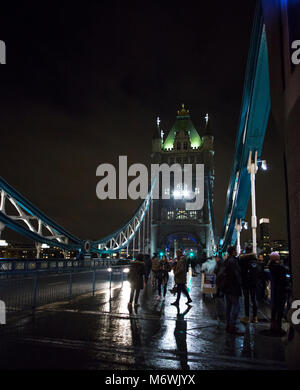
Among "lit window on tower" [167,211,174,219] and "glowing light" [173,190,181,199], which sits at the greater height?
"glowing light" [173,190,181,199]

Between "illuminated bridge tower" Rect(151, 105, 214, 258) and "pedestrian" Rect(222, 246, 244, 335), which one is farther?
"illuminated bridge tower" Rect(151, 105, 214, 258)

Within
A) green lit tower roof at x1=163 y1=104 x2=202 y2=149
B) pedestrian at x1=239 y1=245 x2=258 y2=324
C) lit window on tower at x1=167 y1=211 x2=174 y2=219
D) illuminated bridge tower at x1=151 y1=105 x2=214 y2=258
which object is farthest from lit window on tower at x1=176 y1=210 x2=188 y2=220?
pedestrian at x1=239 y1=245 x2=258 y2=324

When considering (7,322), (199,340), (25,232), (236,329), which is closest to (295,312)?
(199,340)

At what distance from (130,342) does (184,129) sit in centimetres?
8711

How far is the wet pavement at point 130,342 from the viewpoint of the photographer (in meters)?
4.09

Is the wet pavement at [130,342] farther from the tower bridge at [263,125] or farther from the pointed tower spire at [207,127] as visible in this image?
the pointed tower spire at [207,127]

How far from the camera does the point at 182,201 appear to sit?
77875mm

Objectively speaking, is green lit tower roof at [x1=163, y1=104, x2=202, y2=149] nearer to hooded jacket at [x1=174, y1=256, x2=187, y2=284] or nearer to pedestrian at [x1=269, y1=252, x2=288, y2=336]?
hooded jacket at [x1=174, y1=256, x2=187, y2=284]

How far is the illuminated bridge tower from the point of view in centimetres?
7150

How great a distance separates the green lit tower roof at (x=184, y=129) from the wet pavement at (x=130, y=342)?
81.7 metres

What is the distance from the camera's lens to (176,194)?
78.3m

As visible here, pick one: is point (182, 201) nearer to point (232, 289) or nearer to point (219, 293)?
point (219, 293)

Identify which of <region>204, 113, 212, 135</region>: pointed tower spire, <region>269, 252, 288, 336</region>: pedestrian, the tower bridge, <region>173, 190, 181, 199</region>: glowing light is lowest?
<region>269, 252, 288, 336</region>: pedestrian

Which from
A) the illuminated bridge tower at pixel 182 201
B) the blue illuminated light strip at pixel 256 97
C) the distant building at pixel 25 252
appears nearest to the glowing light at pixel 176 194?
the illuminated bridge tower at pixel 182 201
